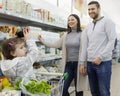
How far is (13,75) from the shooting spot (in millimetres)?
2273

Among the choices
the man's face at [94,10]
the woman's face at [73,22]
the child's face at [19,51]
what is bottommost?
the child's face at [19,51]

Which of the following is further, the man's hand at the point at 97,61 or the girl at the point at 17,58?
the man's hand at the point at 97,61

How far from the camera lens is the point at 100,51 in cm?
348

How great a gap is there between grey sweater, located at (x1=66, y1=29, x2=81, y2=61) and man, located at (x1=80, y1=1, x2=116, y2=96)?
0.19 metres

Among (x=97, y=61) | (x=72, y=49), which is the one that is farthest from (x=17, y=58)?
(x=72, y=49)

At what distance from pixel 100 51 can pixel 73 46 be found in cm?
49

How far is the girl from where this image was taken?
7.34 ft

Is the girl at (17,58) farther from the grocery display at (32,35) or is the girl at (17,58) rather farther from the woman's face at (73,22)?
the woman's face at (73,22)

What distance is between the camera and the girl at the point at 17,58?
2.24 metres

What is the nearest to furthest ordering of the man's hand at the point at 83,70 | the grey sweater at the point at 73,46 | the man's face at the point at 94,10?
the man's face at the point at 94,10, the man's hand at the point at 83,70, the grey sweater at the point at 73,46

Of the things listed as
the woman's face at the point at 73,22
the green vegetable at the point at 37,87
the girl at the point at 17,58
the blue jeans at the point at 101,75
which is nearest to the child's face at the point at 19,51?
the girl at the point at 17,58

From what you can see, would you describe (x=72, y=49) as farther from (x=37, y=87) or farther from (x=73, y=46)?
(x=37, y=87)

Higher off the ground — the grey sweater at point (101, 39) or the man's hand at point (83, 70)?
the grey sweater at point (101, 39)

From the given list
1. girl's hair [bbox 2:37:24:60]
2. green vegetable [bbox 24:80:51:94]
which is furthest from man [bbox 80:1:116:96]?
green vegetable [bbox 24:80:51:94]
